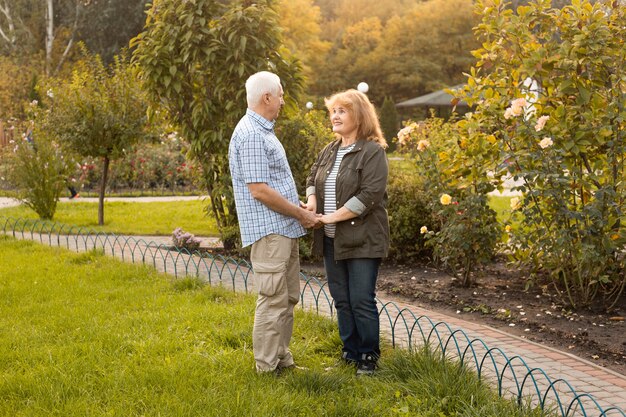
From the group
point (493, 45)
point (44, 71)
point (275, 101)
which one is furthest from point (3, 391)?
point (44, 71)

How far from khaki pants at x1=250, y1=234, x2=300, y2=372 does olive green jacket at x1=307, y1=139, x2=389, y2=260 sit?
0.32m

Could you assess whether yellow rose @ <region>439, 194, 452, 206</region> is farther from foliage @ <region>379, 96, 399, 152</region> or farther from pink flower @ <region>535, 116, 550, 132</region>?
foliage @ <region>379, 96, 399, 152</region>

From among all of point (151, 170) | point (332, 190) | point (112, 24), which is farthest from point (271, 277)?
point (112, 24)

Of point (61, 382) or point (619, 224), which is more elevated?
point (619, 224)

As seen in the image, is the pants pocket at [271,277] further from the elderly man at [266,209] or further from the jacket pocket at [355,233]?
the jacket pocket at [355,233]

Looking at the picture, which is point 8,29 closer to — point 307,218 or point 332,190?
point 332,190

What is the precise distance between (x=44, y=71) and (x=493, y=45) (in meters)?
33.7

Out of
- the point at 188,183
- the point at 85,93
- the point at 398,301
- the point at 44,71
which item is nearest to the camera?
the point at 398,301

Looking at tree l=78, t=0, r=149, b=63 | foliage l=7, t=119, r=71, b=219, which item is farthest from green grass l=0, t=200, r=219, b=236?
tree l=78, t=0, r=149, b=63

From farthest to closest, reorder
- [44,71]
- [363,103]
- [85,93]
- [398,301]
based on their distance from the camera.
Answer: [44,71], [85,93], [398,301], [363,103]

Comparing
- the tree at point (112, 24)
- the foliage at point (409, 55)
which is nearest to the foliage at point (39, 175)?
the tree at point (112, 24)

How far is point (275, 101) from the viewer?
4.26 m

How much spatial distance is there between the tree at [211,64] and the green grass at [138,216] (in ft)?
6.33

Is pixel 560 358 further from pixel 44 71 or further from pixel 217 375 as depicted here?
pixel 44 71
